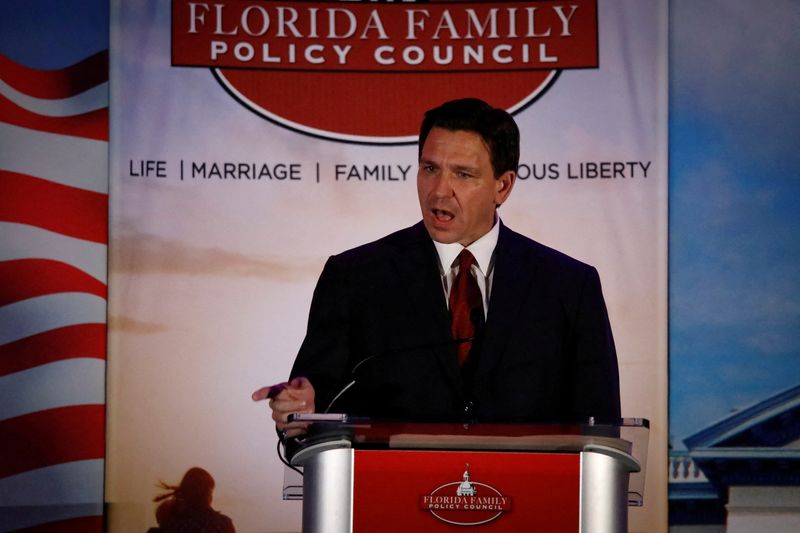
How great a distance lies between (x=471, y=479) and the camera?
6.17 ft

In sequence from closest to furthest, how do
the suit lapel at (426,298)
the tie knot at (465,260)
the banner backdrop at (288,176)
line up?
1. the suit lapel at (426,298)
2. the tie knot at (465,260)
3. the banner backdrop at (288,176)

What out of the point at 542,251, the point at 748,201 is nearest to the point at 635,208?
the point at 748,201

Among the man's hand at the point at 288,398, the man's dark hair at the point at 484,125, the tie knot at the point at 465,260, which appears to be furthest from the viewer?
the man's dark hair at the point at 484,125

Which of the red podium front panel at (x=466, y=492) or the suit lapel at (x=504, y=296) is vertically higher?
the suit lapel at (x=504, y=296)

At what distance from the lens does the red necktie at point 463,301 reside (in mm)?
2934

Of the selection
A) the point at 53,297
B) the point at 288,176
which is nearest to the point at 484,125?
the point at 288,176

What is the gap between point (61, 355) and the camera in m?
3.93

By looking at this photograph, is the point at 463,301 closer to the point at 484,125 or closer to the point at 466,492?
the point at 484,125

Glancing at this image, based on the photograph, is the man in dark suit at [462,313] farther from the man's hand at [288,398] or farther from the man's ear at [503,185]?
the man's hand at [288,398]

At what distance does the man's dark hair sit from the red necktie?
35 centimetres

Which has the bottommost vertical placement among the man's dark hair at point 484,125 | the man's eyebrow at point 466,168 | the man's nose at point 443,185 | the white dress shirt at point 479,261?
the white dress shirt at point 479,261

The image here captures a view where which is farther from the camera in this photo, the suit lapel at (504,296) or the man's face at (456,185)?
the man's face at (456,185)

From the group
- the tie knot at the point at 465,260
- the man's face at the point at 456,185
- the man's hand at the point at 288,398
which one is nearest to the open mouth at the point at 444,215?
the man's face at the point at 456,185

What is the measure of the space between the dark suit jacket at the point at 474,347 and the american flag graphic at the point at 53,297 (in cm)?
122
